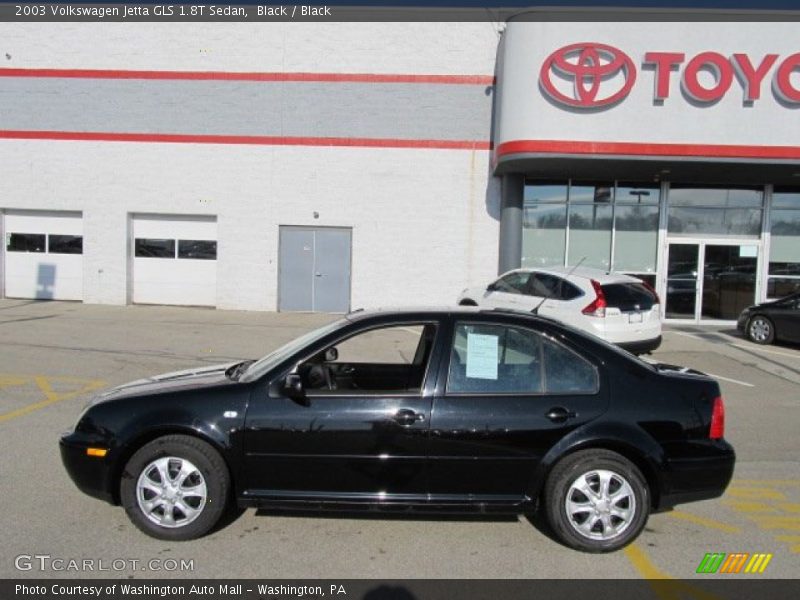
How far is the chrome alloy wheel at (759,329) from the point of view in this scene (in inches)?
504

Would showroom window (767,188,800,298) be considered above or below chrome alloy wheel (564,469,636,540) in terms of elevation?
above

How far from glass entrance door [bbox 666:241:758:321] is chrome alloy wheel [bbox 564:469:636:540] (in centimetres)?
1395

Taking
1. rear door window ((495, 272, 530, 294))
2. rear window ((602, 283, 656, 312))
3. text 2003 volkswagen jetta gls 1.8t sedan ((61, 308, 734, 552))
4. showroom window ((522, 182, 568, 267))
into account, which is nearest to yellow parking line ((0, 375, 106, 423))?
text 2003 volkswagen jetta gls 1.8t sedan ((61, 308, 734, 552))

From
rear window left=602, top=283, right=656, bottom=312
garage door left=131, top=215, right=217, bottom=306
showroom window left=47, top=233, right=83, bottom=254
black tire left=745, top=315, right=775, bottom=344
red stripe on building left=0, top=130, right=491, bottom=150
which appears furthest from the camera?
showroom window left=47, top=233, right=83, bottom=254

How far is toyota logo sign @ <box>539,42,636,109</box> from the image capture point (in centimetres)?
1401

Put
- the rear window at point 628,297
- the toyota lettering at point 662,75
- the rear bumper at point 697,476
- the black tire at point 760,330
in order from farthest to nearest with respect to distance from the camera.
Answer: the toyota lettering at point 662,75 < the black tire at point 760,330 < the rear window at point 628,297 < the rear bumper at point 697,476

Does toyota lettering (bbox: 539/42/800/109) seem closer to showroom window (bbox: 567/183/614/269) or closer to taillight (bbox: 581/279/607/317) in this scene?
showroom window (bbox: 567/183/614/269)

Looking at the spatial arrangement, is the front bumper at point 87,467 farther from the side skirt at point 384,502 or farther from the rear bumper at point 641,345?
the rear bumper at point 641,345

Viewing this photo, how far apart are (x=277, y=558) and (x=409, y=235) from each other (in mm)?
13602

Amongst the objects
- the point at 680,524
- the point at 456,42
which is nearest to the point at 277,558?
the point at 680,524

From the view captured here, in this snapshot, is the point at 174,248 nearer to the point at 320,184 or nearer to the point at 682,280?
the point at 320,184

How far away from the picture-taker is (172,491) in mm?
3758

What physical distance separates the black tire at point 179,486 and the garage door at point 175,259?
14.3 metres
